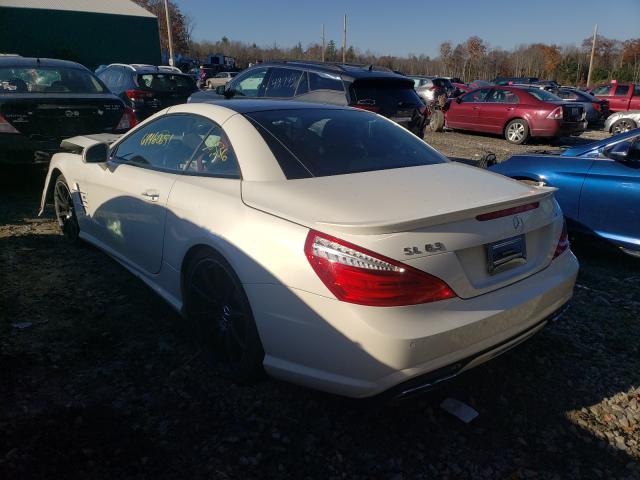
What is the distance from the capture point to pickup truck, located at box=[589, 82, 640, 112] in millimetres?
17953

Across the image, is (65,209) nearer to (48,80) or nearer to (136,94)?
(48,80)

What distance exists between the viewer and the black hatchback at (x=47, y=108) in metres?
5.89

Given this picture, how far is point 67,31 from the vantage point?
32562 mm

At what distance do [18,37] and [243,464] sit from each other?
36813 millimetres

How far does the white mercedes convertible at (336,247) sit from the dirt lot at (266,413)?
291 mm

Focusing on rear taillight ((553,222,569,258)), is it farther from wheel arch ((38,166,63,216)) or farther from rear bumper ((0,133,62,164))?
rear bumper ((0,133,62,164))

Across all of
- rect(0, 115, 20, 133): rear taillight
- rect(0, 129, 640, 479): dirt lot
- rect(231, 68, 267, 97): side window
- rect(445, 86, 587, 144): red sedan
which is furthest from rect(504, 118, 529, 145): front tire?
rect(0, 115, 20, 133): rear taillight

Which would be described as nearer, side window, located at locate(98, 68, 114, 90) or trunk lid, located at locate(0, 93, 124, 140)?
trunk lid, located at locate(0, 93, 124, 140)

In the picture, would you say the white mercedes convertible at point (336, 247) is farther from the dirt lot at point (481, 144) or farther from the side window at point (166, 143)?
the dirt lot at point (481, 144)

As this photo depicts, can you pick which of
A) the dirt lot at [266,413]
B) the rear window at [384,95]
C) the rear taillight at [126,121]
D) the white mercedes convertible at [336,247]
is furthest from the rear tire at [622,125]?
the white mercedes convertible at [336,247]

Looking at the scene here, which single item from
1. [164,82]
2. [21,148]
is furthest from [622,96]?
[21,148]

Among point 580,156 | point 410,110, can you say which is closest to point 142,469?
point 580,156

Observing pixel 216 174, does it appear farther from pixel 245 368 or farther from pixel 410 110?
pixel 410 110

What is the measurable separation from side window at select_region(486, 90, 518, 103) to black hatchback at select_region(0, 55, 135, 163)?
33.9 ft
